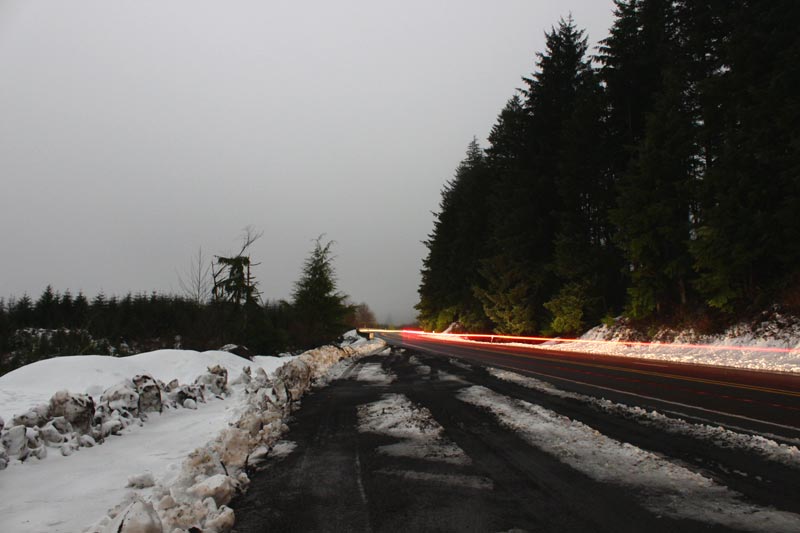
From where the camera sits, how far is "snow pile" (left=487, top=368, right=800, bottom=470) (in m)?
4.77

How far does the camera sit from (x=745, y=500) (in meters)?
3.64

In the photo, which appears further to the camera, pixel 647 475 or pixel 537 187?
pixel 537 187

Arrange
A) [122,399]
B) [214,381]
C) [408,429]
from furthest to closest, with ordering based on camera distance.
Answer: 1. [214,381]
2. [122,399]
3. [408,429]

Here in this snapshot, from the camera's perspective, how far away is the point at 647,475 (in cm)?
428

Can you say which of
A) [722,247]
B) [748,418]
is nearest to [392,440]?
[748,418]

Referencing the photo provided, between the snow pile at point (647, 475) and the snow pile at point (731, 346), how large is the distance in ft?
34.6

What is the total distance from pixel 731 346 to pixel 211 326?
2096 cm

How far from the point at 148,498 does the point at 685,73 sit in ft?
85.7

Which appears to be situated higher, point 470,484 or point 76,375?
point 76,375

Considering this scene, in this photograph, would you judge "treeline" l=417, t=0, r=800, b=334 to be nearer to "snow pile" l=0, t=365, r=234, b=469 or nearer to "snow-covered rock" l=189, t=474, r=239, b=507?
"snow-covered rock" l=189, t=474, r=239, b=507

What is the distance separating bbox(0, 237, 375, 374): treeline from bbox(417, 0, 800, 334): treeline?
1399 cm

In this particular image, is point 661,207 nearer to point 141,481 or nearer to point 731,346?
point 731,346

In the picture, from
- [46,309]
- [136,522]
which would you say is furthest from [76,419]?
[46,309]

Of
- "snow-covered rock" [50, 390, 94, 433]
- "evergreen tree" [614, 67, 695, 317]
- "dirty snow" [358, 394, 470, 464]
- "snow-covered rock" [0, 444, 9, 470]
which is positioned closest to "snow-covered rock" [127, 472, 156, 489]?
"snow-covered rock" [0, 444, 9, 470]
